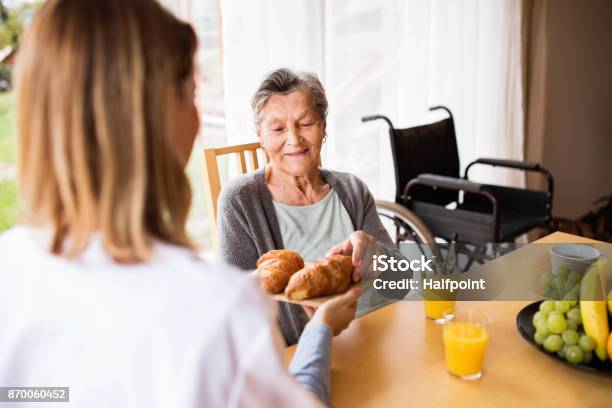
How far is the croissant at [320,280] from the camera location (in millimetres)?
1077

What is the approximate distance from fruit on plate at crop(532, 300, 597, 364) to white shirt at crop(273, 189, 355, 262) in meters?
0.72

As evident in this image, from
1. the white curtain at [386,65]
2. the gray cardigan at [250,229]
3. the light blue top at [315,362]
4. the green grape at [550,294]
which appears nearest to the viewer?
the light blue top at [315,362]

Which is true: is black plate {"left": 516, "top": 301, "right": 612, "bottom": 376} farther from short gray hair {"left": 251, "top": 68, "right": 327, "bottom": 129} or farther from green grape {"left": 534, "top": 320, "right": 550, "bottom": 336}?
short gray hair {"left": 251, "top": 68, "right": 327, "bottom": 129}

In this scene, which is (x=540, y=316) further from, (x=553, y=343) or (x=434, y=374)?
(x=434, y=374)

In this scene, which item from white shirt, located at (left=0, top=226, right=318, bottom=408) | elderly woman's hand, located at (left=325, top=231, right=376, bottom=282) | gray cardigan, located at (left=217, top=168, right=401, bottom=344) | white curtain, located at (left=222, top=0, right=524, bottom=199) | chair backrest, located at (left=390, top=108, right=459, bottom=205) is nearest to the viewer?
white shirt, located at (left=0, top=226, right=318, bottom=408)

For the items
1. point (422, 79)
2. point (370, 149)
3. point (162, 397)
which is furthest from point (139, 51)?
point (422, 79)

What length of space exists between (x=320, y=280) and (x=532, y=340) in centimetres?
42

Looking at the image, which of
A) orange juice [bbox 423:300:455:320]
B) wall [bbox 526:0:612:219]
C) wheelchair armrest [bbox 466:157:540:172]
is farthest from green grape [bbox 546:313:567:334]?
wall [bbox 526:0:612:219]

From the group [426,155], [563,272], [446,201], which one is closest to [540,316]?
[563,272]

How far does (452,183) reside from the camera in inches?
97.8

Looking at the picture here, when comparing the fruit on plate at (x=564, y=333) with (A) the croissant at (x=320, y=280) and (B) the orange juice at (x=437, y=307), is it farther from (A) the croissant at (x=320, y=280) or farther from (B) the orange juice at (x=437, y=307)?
(A) the croissant at (x=320, y=280)

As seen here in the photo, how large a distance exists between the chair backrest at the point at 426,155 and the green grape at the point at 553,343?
1.68 metres

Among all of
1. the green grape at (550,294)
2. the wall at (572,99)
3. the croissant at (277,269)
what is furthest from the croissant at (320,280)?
the wall at (572,99)

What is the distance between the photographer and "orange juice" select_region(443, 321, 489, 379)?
3.22 feet
